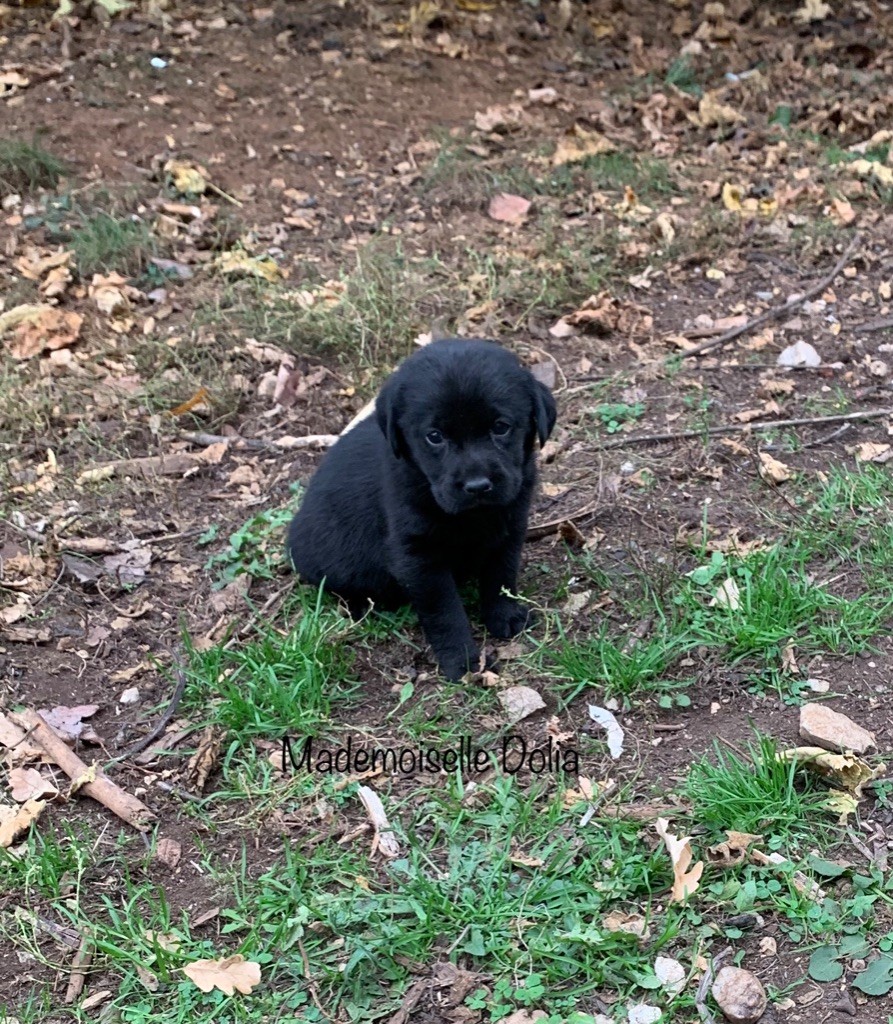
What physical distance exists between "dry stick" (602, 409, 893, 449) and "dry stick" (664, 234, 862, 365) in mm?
626

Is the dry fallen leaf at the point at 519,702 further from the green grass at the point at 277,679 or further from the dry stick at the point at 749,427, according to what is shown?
the dry stick at the point at 749,427

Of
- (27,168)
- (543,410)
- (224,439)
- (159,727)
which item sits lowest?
(224,439)

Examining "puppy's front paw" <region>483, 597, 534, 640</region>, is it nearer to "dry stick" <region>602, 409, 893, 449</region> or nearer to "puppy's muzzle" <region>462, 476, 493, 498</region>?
"puppy's muzzle" <region>462, 476, 493, 498</region>

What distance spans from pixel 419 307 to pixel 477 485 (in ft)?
8.46

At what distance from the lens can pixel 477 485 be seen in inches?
133

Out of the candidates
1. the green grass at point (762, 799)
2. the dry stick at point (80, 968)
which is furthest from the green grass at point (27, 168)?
the green grass at point (762, 799)

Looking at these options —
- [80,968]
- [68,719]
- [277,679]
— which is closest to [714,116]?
[277,679]

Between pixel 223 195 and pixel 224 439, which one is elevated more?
pixel 223 195

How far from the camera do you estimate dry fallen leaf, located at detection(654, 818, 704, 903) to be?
281 cm

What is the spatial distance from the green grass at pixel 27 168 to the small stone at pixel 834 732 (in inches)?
219

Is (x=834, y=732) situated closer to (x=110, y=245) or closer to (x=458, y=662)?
(x=458, y=662)

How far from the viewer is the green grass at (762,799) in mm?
2977

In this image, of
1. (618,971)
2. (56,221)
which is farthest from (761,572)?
(56,221)

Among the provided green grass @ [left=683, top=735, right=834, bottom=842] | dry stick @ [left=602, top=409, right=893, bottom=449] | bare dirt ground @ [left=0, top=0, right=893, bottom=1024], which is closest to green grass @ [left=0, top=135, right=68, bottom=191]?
bare dirt ground @ [left=0, top=0, right=893, bottom=1024]
